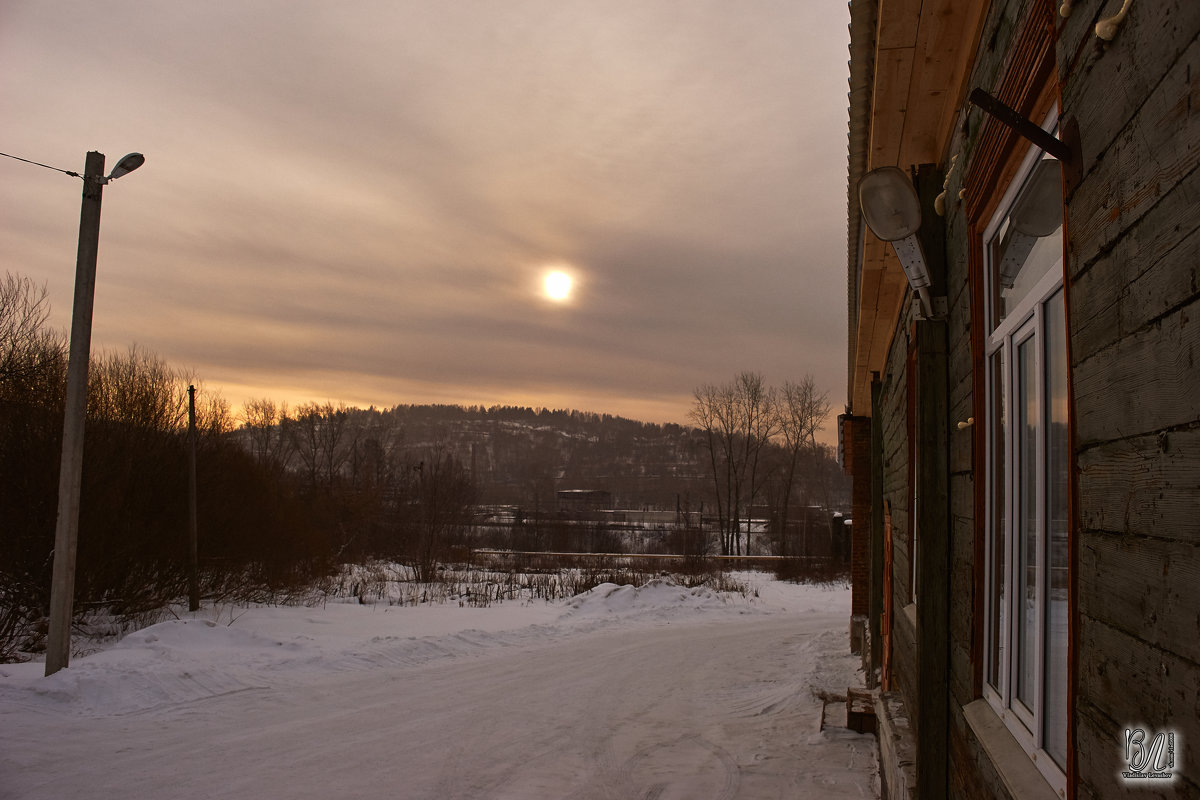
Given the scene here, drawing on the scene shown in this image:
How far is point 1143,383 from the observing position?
1.30 meters

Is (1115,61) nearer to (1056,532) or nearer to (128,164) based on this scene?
(1056,532)

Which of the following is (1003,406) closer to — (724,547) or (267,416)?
(724,547)

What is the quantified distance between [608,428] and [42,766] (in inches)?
4719

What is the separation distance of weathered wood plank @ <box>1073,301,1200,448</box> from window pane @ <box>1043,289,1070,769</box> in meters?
0.39

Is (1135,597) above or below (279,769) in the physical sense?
above

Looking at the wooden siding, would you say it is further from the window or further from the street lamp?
the street lamp

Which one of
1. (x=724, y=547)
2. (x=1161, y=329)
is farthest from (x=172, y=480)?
(x=724, y=547)

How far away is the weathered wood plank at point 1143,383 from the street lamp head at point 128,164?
9.71 m

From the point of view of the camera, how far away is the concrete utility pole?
841cm

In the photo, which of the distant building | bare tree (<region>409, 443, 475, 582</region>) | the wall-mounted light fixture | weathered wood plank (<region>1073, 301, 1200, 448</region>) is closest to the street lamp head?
the wall-mounted light fixture

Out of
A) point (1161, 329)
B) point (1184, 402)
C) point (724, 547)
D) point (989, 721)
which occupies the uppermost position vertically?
point (1161, 329)

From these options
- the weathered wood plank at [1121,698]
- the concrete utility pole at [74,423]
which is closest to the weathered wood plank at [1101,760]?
the weathered wood plank at [1121,698]

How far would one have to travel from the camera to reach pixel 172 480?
14836 mm

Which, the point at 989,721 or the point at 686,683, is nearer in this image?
the point at 989,721
